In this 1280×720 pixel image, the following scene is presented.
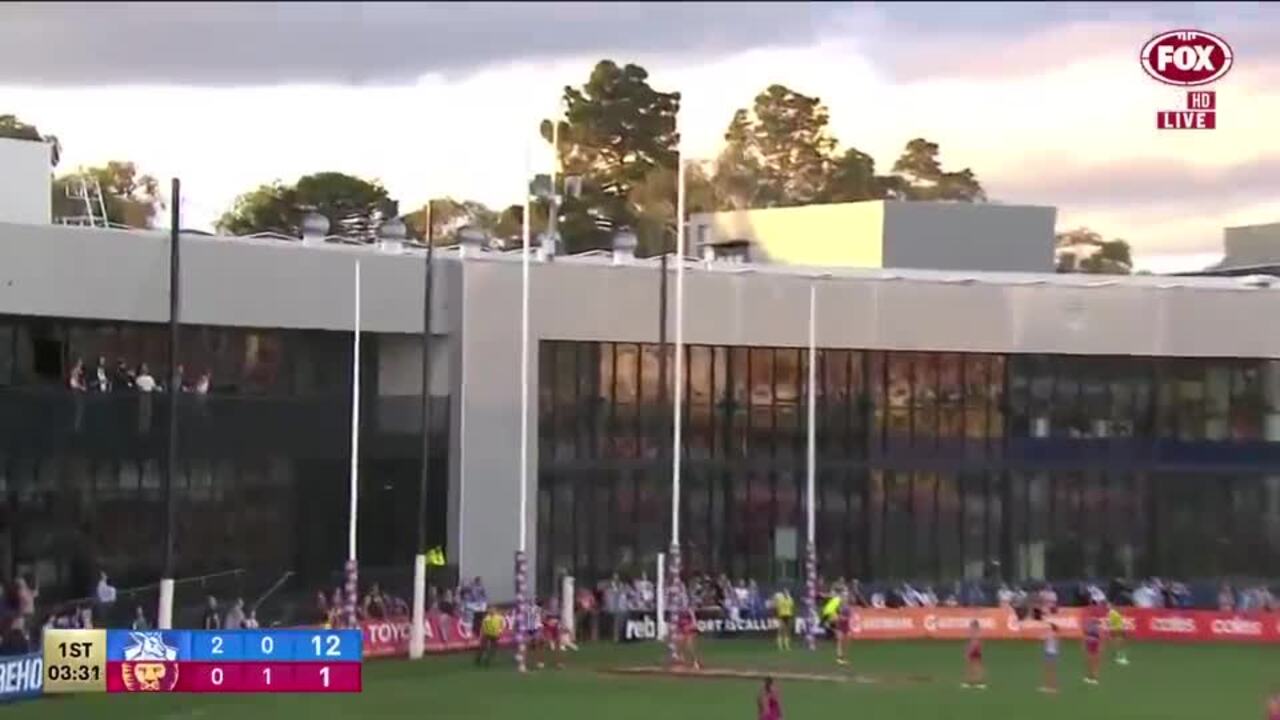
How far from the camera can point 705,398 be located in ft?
204

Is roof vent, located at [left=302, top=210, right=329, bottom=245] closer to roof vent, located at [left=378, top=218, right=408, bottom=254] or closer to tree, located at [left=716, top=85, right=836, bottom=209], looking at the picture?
roof vent, located at [left=378, top=218, right=408, bottom=254]

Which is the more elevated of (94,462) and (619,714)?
(94,462)

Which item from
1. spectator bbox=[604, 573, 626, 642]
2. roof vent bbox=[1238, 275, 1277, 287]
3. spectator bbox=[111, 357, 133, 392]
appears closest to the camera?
spectator bbox=[111, 357, 133, 392]

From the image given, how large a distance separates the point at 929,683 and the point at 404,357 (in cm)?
1717

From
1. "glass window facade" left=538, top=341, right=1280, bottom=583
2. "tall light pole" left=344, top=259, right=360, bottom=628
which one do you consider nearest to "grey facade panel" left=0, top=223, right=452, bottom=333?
"tall light pole" left=344, top=259, right=360, bottom=628

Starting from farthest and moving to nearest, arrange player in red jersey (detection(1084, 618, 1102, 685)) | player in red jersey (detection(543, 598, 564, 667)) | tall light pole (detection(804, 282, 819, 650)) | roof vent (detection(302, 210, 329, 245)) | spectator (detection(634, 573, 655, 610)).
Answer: roof vent (detection(302, 210, 329, 245)), spectator (detection(634, 573, 655, 610)), tall light pole (detection(804, 282, 819, 650)), player in red jersey (detection(543, 598, 564, 667)), player in red jersey (detection(1084, 618, 1102, 685))

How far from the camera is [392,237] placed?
193 ft

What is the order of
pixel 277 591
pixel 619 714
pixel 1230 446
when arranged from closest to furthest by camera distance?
pixel 619 714 → pixel 277 591 → pixel 1230 446

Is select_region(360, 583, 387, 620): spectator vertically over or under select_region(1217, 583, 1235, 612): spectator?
over

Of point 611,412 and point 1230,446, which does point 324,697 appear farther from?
point 1230,446

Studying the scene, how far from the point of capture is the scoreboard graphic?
3569 centimetres

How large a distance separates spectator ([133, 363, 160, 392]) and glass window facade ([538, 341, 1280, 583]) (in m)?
11.5

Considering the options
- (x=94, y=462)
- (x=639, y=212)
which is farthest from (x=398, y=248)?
(x=639, y=212)

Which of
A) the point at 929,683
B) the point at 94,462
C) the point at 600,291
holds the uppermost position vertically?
the point at 600,291
